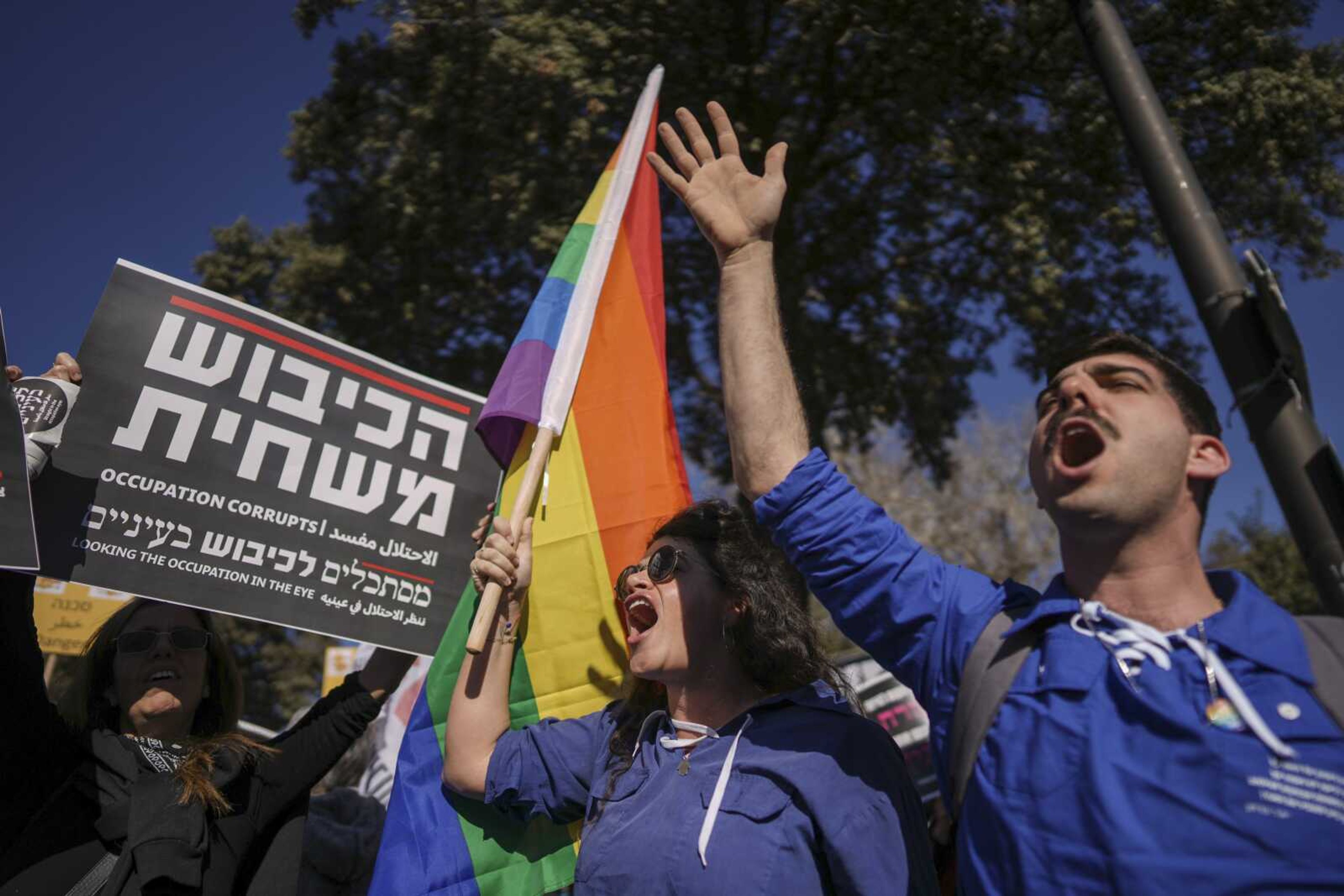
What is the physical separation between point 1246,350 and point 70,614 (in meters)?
8.86

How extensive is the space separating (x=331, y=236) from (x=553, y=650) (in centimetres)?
736

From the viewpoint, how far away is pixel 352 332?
8.75m

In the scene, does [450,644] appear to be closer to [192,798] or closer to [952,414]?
[192,798]

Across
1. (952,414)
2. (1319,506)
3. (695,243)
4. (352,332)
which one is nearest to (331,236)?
(352,332)

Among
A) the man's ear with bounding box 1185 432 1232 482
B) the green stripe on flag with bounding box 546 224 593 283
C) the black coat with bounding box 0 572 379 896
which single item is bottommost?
the black coat with bounding box 0 572 379 896

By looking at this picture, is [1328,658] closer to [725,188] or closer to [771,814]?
[771,814]

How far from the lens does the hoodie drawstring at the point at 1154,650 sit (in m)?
1.28

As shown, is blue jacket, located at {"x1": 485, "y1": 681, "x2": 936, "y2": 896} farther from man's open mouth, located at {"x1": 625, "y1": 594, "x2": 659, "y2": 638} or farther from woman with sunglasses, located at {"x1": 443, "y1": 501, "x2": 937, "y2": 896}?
man's open mouth, located at {"x1": 625, "y1": 594, "x2": 659, "y2": 638}

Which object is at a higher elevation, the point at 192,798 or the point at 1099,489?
the point at 1099,489

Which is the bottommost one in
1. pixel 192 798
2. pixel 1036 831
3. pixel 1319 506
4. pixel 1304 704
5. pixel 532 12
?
pixel 192 798

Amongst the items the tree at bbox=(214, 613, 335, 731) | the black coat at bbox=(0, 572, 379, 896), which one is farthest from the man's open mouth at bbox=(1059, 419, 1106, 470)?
the tree at bbox=(214, 613, 335, 731)

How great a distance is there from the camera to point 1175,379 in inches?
65.3

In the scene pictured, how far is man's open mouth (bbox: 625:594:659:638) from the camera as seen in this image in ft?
7.85

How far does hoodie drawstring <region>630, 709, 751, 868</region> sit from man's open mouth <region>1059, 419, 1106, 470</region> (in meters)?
0.93
